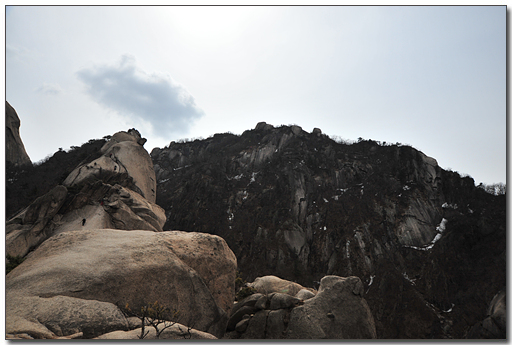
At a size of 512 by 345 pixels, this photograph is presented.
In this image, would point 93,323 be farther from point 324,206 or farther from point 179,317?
point 324,206

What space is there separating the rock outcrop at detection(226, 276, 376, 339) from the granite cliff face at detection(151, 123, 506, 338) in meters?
19.7

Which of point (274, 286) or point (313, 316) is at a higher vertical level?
point (274, 286)

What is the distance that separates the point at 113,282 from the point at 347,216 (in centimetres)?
4292

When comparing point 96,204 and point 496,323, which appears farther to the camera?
point 96,204

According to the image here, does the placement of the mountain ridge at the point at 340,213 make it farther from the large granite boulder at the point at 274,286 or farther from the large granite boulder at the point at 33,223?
the large granite boulder at the point at 274,286

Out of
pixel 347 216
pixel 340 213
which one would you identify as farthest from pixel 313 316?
pixel 340 213

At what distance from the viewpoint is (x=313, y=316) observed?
29.8 ft

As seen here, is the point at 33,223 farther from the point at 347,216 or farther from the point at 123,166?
the point at 347,216

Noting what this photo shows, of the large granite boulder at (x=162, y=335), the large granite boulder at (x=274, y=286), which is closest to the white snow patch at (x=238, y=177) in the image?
the large granite boulder at (x=274, y=286)

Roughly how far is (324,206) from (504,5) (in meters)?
43.4

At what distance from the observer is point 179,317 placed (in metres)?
8.33

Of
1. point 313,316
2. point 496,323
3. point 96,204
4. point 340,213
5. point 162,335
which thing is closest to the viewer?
point 162,335

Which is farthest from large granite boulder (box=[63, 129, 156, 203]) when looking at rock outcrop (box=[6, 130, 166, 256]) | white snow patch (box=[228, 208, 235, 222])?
white snow patch (box=[228, 208, 235, 222])

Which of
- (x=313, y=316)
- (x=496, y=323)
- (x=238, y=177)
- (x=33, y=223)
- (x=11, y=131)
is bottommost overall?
(x=313, y=316)
